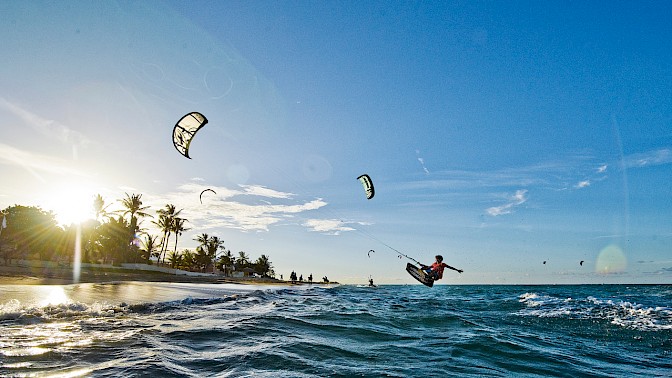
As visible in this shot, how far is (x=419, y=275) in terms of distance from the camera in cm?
1847

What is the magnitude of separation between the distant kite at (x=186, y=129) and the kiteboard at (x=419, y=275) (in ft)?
37.5

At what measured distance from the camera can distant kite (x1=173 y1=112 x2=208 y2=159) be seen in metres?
13.9

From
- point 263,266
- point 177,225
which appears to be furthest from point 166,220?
point 263,266

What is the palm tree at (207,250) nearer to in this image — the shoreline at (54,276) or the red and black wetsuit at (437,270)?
the shoreline at (54,276)

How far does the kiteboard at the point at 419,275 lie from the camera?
17.3m

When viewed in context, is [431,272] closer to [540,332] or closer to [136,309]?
[540,332]

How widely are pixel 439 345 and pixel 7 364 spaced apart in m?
7.73

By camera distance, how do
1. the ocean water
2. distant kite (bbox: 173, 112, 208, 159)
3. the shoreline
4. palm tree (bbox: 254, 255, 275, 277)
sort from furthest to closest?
palm tree (bbox: 254, 255, 275, 277), the shoreline, distant kite (bbox: 173, 112, 208, 159), the ocean water

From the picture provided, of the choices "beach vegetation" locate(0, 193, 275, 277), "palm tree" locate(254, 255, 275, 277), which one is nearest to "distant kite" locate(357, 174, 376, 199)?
"beach vegetation" locate(0, 193, 275, 277)

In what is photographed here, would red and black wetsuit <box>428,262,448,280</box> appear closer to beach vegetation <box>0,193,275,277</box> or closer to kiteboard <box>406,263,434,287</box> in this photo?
kiteboard <box>406,263,434,287</box>

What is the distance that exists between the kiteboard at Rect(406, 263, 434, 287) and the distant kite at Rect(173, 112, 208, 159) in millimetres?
11428

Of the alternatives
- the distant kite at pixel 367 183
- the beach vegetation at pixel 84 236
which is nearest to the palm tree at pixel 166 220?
the beach vegetation at pixel 84 236

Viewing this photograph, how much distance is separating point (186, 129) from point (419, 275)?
488 inches

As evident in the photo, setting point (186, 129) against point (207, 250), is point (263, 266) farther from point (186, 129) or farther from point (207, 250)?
point (186, 129)
